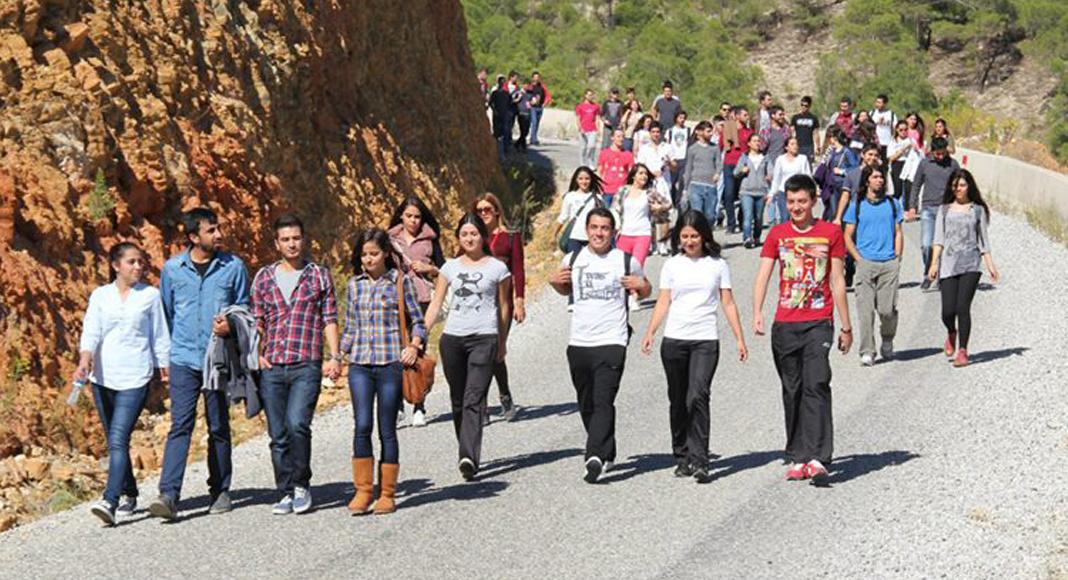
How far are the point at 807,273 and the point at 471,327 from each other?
224 cm

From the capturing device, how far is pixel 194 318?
10.9 metres

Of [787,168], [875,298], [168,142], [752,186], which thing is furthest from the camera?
[752,186]

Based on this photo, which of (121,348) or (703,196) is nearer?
(121,348)

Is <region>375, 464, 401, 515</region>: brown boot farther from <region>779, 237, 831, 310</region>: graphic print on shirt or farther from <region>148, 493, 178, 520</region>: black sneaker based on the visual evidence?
<region>779, 237, 831, 310</region>: graphic print on shirt

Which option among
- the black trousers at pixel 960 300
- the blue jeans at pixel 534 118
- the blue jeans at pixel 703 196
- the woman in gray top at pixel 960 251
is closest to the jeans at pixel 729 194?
the blue jeans at pixel 703 196

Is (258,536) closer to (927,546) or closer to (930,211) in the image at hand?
(927,546)

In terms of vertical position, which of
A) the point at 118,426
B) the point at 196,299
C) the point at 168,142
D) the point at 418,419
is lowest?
the point at 418,419

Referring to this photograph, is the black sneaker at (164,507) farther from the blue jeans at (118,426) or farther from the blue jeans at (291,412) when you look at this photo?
the blue jeans at (291,412)

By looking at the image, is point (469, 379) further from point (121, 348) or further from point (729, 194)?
point (729, 194)

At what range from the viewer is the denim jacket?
35.6 feet

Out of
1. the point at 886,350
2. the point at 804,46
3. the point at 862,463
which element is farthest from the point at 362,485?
the point at 804,46

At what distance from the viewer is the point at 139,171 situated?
16.7m

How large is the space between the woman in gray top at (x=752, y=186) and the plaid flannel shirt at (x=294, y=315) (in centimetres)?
1423

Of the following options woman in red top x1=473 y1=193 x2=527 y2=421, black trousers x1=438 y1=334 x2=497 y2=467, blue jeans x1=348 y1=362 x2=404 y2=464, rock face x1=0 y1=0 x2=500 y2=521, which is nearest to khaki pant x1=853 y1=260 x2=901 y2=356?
woman in red top x1=473 y1=193 x2=527 y2=421
